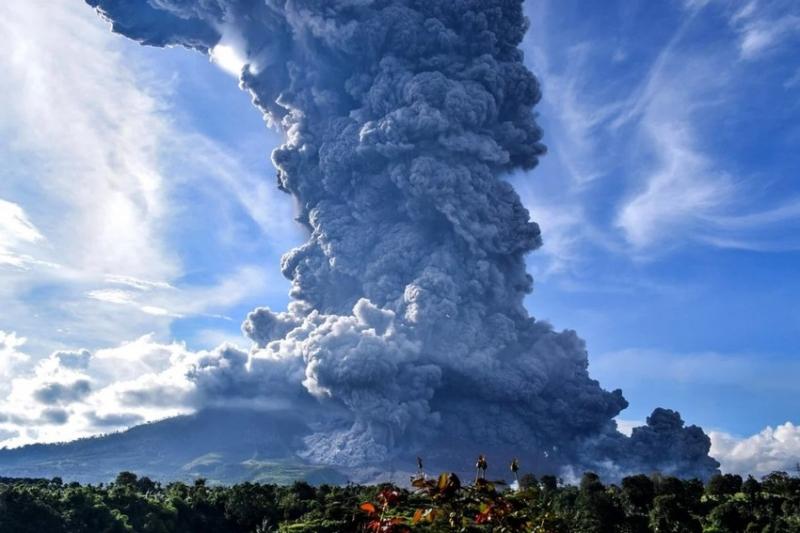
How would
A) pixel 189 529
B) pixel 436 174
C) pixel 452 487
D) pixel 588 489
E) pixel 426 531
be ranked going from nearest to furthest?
pixel 452 487 < pixel 426 531 < pixel 189 529 < pixel 588 489 < pixel 436 174

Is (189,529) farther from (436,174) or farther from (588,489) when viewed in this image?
(436,174)

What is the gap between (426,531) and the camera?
29.1 ft

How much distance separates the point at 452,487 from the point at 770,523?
78190mm

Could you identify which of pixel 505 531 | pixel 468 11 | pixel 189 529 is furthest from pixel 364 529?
pixel 468 11

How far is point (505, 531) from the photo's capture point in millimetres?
8148

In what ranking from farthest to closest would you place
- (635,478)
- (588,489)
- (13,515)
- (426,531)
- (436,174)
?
(436,174) < (635,478) < (588,489) < (13,515) < (426,531)

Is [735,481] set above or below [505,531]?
above

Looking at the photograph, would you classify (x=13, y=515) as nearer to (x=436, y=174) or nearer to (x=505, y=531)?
(x=505, y=531)

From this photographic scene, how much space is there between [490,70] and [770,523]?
14721cm

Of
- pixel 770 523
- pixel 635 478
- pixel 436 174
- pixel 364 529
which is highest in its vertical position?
pixel 436 174

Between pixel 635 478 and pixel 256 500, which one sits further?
pixel 635 478

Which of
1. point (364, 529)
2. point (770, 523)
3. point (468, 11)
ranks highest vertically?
point (468, 11)

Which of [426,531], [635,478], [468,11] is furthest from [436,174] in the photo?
[426,531]

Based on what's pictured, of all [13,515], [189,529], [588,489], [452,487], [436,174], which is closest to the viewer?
[452,487]
